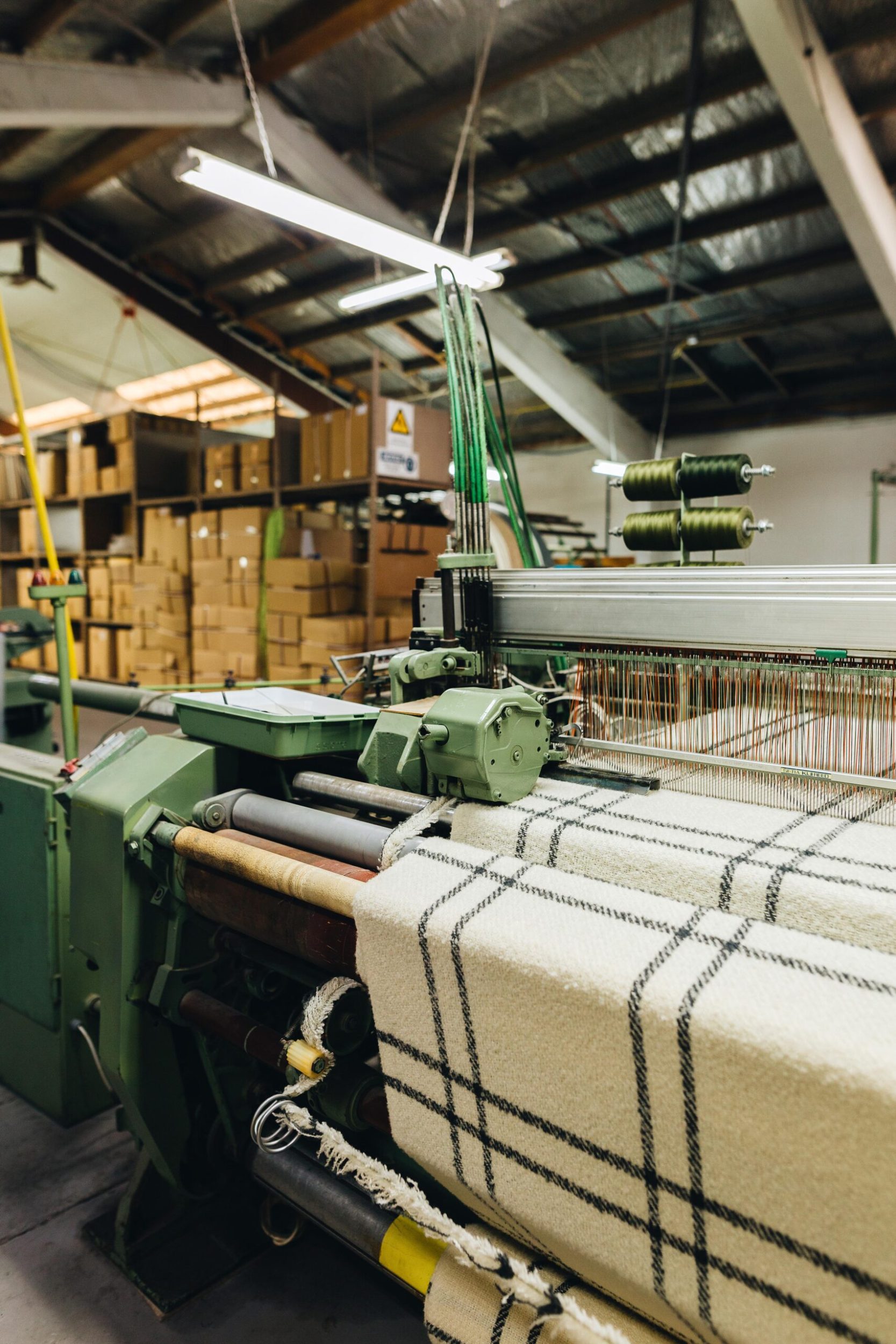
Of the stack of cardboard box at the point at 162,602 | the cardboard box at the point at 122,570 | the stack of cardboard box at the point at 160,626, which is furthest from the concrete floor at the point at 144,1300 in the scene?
the cardboard box at the point at 122,570

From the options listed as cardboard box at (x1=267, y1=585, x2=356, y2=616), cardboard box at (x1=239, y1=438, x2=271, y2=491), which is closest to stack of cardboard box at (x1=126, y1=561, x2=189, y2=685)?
cardboard box at (x1=239, y1=438, x2=271, y2=491)

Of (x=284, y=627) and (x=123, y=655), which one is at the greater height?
(x=284, y=627)

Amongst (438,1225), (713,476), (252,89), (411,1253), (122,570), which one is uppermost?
(252,89)

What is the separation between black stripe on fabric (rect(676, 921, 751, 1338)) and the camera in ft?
A: 2.12

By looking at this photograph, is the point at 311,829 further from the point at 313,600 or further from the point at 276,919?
the point at 313,600

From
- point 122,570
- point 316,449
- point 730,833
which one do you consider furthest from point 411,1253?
point 122,570

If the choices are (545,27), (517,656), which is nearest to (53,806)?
(517,656)

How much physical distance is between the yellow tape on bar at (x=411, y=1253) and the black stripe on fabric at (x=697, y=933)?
441 mm

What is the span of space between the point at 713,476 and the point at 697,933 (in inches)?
47.2

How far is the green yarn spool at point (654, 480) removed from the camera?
1766 millimetres

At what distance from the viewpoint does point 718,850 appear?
0.96 meters

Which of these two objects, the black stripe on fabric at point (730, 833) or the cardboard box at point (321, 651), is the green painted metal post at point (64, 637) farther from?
the cardboard box at point (321, 651)

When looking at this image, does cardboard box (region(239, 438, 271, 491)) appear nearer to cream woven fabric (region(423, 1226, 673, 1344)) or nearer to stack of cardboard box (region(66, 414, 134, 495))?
stack of cardboard box (region(66, 414, 134, 495))

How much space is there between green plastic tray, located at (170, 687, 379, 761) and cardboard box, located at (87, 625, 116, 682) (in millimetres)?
6112
